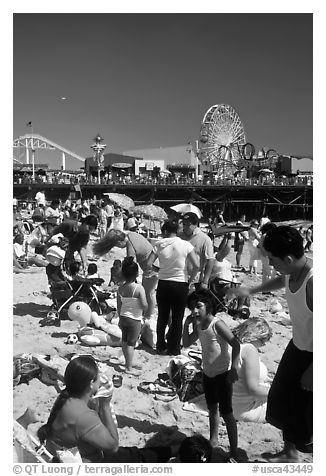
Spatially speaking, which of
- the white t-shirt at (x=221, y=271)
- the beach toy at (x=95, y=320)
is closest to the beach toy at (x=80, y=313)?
the beach toy at (x=95, y=320)

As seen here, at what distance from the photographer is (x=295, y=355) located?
2.46 metres

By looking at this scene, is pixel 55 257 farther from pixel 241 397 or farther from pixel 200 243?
pixel 241 397

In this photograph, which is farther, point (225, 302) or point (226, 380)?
point (225, 302)

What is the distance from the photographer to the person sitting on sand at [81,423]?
7.31 ft

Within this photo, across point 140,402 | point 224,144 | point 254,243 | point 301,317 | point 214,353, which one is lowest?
point 140,402

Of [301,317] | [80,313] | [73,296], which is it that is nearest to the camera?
[301,317]

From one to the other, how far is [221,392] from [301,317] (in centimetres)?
78

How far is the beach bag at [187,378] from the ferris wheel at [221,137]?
4448 centimetres

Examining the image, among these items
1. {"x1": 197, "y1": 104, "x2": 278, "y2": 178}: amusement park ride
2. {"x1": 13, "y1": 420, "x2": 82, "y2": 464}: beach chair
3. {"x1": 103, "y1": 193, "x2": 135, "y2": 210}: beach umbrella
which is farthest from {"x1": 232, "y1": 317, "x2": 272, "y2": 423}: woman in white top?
{"x1": 197, "y1": 104, "x2": 278, "y2": 178}: amusement park ride

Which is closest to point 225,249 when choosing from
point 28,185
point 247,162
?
point 28,185

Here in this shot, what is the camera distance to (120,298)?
13.6 feet

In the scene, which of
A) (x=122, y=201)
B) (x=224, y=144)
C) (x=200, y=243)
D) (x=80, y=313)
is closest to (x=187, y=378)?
(x=200, y=243)

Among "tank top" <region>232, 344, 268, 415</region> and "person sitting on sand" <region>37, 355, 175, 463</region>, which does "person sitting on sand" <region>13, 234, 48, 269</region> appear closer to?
"tank top" <region>232, 344, 268, 415</region>
